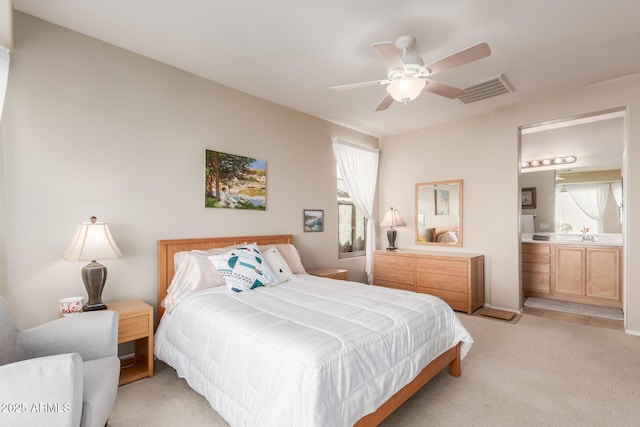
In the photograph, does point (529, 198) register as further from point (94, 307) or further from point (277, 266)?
point (94, 307)

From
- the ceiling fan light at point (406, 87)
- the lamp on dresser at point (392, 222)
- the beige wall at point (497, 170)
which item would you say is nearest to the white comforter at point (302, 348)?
the ceiling fan light at point (406, 87)

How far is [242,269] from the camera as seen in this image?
2730 millimetres

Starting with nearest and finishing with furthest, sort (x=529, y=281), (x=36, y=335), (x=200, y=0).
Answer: (x=36, y=335)
(x=200, y=0)
(x=529, y=281)

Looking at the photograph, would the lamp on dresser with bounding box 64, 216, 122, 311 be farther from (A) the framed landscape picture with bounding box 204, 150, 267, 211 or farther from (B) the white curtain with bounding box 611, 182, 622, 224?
(B) the white curtain with bounding box 611, 182, 622, 224

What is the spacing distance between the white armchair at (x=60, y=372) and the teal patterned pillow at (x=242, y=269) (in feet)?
3.08

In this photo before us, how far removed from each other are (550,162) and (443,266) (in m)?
3.20

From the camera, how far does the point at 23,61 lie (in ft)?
7.45

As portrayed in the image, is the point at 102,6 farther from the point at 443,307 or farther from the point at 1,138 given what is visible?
the point at 443,307

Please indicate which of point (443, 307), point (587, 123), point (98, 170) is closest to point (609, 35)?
point (587, 123)

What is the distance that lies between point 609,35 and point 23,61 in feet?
15.3

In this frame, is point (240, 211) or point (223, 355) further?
point (240, 211)

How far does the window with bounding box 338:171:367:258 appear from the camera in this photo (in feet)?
16.1

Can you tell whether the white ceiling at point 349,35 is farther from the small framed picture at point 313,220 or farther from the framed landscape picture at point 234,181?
the small framed picture at point 313,220

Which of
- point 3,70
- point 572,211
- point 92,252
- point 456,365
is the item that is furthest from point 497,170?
point 3,70
